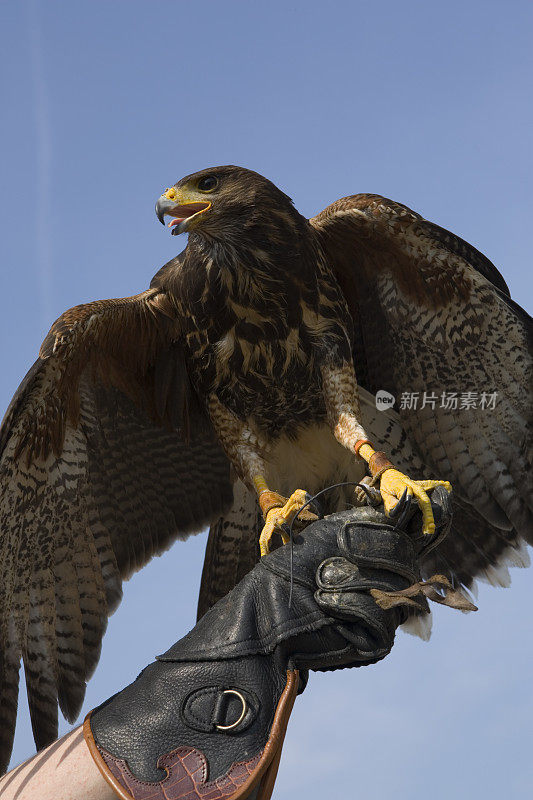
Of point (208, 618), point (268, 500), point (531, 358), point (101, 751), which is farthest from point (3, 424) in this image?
point (531, 358)

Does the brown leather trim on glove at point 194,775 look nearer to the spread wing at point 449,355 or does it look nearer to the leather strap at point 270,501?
the leather strap at point 270,501

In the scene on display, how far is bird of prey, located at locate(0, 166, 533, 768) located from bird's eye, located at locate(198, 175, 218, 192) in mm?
15

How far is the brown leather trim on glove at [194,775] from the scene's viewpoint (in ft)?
10.4

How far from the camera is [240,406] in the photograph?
5867 mm

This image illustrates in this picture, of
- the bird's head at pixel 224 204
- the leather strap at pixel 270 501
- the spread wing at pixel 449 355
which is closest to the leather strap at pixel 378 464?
the leather strap at pixel 270 501

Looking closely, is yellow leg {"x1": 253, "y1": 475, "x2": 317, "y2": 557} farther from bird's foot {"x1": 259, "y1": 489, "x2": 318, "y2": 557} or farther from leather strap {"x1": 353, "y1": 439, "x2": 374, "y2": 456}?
leather strap {"x1": 353, "y1": 439, "x2": 374, "y2": 456}

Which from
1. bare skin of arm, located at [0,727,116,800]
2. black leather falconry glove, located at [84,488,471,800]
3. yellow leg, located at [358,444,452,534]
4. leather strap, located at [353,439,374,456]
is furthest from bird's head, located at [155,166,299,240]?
bare skin of arm, located at [0,727,116,800]

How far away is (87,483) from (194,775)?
3.08 meters

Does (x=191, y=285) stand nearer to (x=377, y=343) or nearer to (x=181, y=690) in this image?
(x=377, y=343)

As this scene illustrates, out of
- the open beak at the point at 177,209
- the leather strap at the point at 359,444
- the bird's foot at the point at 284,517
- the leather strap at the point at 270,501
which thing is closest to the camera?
the bird's foot at the point at 284,517

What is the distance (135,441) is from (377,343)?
5.60 ft

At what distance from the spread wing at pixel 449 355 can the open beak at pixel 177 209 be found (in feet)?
2.55

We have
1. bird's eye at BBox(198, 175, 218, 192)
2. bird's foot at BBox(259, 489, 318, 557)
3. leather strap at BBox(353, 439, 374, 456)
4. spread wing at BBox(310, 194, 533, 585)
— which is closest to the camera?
bird's foot at BBox(259, 489, 318, 557)

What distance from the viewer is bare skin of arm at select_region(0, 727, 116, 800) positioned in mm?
3248
